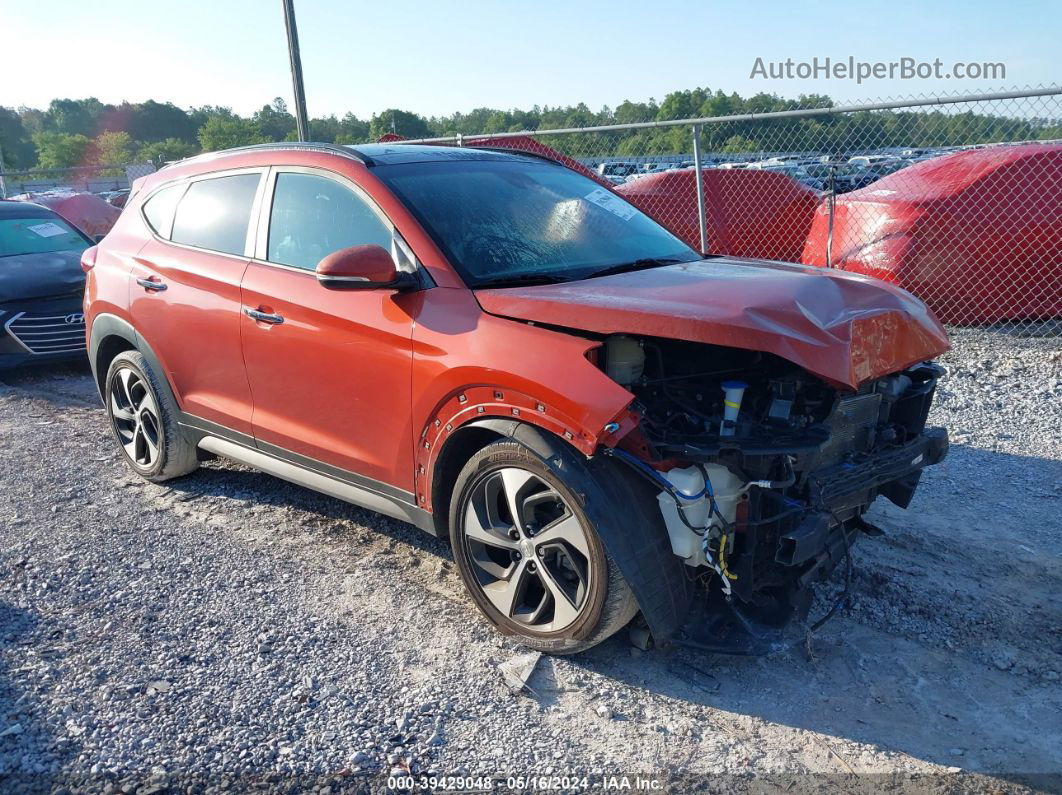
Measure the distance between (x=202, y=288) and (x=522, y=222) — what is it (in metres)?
1.75

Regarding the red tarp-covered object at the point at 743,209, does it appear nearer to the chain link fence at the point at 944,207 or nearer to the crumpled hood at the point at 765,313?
the chain link fence at the point at 944,207

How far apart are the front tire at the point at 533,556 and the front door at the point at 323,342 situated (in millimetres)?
415

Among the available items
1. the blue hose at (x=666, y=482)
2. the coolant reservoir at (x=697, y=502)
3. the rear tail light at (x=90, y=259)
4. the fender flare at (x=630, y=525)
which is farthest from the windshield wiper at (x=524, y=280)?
the rear tail light at (x=90, y=259)

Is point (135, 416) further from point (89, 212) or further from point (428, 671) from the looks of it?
point (89, 212)

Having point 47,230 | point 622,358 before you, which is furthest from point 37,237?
point 622,358

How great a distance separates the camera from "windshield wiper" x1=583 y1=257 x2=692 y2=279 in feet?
12.0

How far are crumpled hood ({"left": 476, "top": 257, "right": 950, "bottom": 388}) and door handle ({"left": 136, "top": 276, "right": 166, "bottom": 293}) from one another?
229cm

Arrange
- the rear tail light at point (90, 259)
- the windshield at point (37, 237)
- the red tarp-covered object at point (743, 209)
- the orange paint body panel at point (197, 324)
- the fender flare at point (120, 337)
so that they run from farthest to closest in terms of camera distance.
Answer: the red tarp-covered object at point (743, 209) < the windshield at point (37, 237) < the rear tail light at point (90, 259) < the fender flare at point (120, 337) < the orange paint body panel at point (197, 324)

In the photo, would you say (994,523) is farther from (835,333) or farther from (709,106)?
(709,106)

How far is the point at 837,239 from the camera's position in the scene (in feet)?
29.8

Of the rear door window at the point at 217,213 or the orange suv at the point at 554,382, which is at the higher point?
the rear door window at the point at 217,213

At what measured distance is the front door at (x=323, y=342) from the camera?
359 cm

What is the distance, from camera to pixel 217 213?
4578 mm

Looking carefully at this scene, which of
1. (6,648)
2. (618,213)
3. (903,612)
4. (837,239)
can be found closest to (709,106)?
(837,239)
